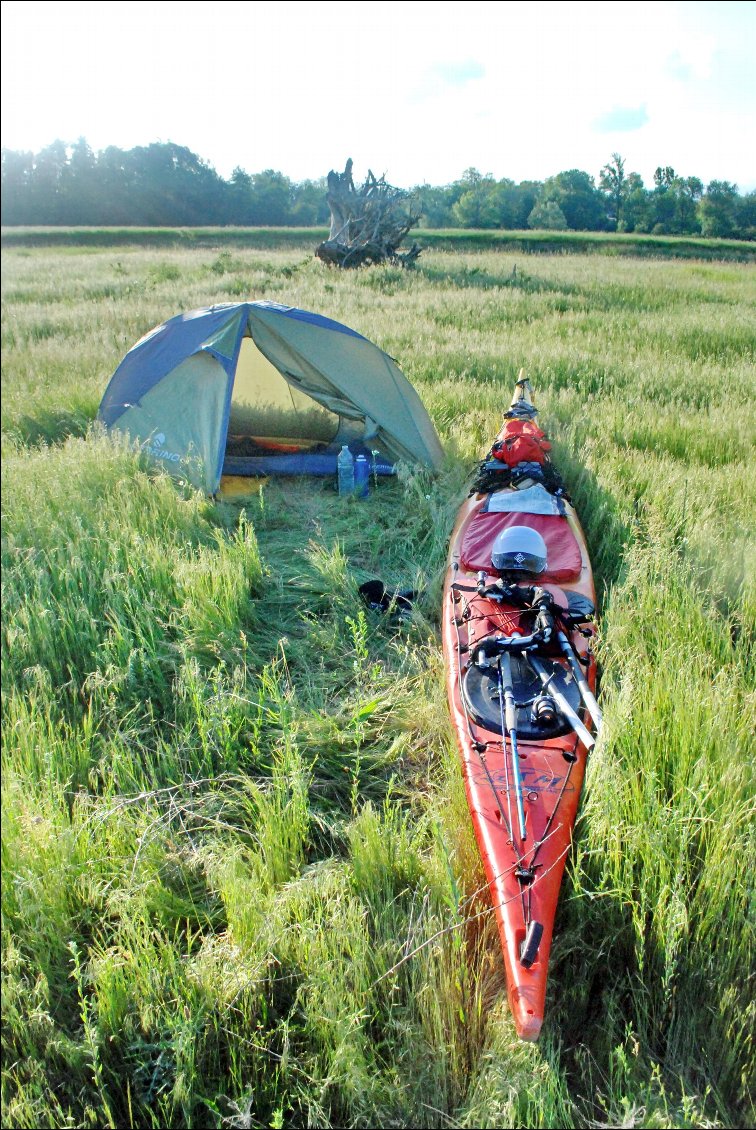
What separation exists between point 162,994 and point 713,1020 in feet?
5.12

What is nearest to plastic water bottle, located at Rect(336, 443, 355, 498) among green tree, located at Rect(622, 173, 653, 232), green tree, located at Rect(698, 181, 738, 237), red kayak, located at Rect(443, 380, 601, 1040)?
red kayak, located at Rect(443, 380, 601, 1040)

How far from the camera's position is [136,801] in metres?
2.65

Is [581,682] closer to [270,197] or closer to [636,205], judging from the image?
[636,205]

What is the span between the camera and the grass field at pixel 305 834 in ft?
6.08

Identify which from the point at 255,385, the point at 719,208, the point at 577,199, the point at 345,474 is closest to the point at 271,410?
the point at 255,385

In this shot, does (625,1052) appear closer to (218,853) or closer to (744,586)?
(218,853)

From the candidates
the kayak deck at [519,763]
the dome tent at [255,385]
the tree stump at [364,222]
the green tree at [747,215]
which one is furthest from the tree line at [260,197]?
the kayak deck at [519,763]

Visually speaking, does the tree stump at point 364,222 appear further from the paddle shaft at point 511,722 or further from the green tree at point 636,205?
the paddle shaft at point 511,722

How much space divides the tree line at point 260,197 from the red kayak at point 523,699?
2139mm

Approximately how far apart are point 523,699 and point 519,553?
104 cm

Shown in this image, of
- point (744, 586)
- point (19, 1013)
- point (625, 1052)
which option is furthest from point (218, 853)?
point (744, 586)

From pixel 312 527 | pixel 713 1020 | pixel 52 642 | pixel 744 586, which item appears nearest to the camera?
pixel 713 1020

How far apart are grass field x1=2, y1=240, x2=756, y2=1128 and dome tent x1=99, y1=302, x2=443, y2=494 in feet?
3.13

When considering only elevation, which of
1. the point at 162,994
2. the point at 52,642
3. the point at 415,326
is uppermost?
the point at 415,326
